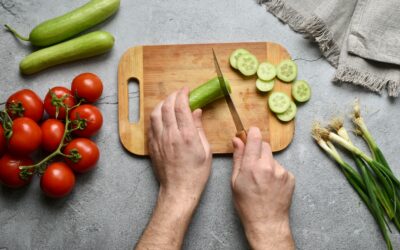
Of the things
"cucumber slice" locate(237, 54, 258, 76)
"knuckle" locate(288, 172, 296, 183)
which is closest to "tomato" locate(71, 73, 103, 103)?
"cucumber slice" locate(237, 54, 258, 76)

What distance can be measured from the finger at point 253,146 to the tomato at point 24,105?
112 centimetres

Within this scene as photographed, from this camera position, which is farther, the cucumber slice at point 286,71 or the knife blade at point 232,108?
the cucumber slice at point 286,71

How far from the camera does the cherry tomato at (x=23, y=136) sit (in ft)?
7.24

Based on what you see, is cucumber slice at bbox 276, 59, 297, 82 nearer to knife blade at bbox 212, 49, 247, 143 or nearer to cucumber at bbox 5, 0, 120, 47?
knife blade at bbox 212, 49, 247, 143

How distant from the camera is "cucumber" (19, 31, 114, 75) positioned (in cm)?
A: 246

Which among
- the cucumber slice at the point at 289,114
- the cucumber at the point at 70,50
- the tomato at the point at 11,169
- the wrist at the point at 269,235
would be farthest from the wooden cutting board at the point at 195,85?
the tomato at the point at 11,169

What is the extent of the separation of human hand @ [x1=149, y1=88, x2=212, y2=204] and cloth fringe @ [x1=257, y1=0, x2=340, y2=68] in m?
0.74

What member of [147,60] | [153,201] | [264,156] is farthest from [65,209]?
[264,156]

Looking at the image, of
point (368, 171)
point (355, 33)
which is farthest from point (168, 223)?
point (355, 33)

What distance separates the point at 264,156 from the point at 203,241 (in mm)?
595

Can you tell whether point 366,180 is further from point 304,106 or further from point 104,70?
point 104,70

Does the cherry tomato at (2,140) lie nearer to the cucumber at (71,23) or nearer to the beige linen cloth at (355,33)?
the cucumber at (71,23)

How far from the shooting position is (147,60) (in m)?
2.53

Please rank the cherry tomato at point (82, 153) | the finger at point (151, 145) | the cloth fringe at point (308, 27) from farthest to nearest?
the cloth fringe at point (308, 27) < the finger at point (151, 145) < the cherry tomato at point (82, 153)
